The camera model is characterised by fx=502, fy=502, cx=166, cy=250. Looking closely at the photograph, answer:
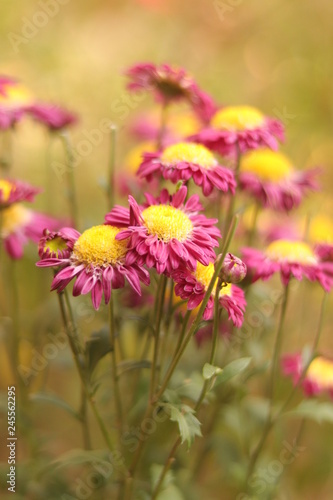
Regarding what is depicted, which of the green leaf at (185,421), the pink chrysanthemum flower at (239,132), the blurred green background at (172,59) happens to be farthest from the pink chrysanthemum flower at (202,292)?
the blurred green background at (172,59)

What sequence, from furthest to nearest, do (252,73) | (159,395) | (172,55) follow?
(252,73) → (172,55) → (159,395)

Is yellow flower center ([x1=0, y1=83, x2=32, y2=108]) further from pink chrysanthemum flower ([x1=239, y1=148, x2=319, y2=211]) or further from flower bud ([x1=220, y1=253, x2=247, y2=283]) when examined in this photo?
flower bud ([x1=220, y1=253, x2=247, y2=283])

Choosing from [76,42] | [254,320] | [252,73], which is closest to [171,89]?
[254,320]

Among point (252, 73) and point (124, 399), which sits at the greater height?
point (252, 73)

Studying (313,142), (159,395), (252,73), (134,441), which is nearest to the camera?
(159,395)

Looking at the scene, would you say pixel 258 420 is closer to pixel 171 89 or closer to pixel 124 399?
pixel 124 399

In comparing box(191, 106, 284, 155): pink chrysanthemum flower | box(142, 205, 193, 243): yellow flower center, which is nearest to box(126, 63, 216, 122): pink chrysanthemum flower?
box(191, 106, 284, 155): pink chrysanthemum flower

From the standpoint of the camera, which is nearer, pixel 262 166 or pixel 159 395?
pixel 159 395
